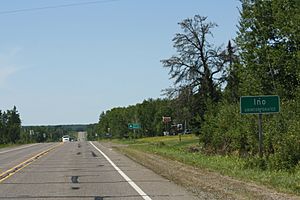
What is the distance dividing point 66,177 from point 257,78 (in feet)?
70.0

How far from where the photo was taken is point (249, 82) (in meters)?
37.8

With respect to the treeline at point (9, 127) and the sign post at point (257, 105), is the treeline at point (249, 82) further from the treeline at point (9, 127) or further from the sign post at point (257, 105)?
the treeline at point (9, 127)

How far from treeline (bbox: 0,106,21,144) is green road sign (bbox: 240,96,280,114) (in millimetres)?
95463

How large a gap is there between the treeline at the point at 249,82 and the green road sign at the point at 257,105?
52.2 inches

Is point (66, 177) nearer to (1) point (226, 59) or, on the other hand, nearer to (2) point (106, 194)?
(2) point (106, 194)

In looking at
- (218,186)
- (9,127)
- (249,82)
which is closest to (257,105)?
(218,186)

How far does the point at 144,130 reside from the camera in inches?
6289

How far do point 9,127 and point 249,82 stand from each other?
102 meters

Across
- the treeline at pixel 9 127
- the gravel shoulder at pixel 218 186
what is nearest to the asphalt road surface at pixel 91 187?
the gravel shoulder at pixel 218 186

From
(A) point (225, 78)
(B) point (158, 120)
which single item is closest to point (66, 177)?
(A) point (225, 78)

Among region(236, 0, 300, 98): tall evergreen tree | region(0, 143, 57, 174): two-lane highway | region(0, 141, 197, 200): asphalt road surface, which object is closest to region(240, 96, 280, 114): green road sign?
region(0, 141, 197, 200): asphalt road surface

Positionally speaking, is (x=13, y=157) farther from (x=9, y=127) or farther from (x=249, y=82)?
(x=9, y=127)

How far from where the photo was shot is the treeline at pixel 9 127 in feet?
383

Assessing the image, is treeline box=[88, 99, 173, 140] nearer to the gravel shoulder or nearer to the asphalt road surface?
the asphalt road surface
